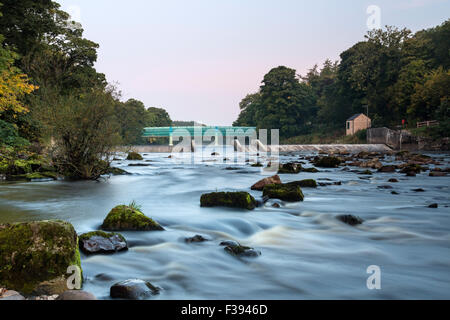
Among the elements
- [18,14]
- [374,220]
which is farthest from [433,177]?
[18,14]

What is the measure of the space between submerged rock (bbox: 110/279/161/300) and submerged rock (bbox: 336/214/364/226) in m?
5.28

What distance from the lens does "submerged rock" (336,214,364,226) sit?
25.9ft

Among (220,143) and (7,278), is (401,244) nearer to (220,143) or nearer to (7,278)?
(7,278)

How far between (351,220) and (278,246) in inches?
101

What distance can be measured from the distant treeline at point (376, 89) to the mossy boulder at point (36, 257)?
161ft

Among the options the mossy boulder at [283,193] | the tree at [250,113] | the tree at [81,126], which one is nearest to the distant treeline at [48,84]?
the tree at [81,126]

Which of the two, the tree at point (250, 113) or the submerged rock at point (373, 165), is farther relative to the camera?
the tree at point (250, 113)

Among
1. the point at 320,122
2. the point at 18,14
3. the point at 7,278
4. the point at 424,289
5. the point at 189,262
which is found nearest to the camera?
the point at 7,278

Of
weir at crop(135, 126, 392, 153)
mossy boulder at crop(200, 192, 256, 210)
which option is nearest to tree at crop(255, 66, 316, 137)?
weir at crop(135, 126, 392, 153)

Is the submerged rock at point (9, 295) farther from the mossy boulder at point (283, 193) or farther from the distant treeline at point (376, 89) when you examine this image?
the distant treeline at point (376, 89)

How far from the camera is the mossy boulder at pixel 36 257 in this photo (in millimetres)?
3668

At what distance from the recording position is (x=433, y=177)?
55.2ft

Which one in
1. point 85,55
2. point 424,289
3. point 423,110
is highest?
point 85,55
